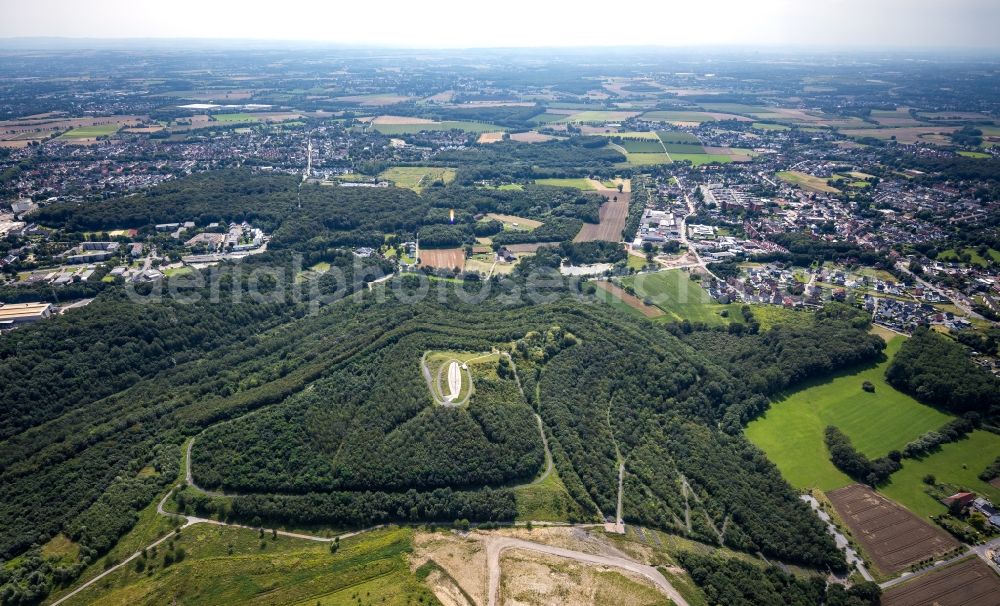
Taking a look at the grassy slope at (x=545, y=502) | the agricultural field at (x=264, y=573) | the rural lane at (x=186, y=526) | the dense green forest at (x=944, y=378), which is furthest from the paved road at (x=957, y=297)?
the rural lane at (x=186, y=526)

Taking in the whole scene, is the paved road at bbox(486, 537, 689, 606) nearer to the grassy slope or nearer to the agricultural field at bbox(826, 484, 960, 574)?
the grassy slope

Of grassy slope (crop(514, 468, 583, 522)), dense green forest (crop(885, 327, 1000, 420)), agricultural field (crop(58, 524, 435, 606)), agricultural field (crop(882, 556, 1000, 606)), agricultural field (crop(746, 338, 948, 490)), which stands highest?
dense green forest (crop(885, 327, 1000, 420))

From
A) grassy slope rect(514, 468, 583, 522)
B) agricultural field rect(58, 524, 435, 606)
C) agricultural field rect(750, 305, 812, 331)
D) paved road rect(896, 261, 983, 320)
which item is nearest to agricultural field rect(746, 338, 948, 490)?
agricultural field rect(750, 305, 812, 331)

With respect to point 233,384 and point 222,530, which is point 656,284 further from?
point 222,530

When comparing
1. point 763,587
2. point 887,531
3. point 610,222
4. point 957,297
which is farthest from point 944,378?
point 610,222

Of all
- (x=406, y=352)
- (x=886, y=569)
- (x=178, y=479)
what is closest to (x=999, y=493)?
(x=886, y=569)

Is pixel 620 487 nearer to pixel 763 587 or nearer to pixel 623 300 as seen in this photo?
pixel 763 587
